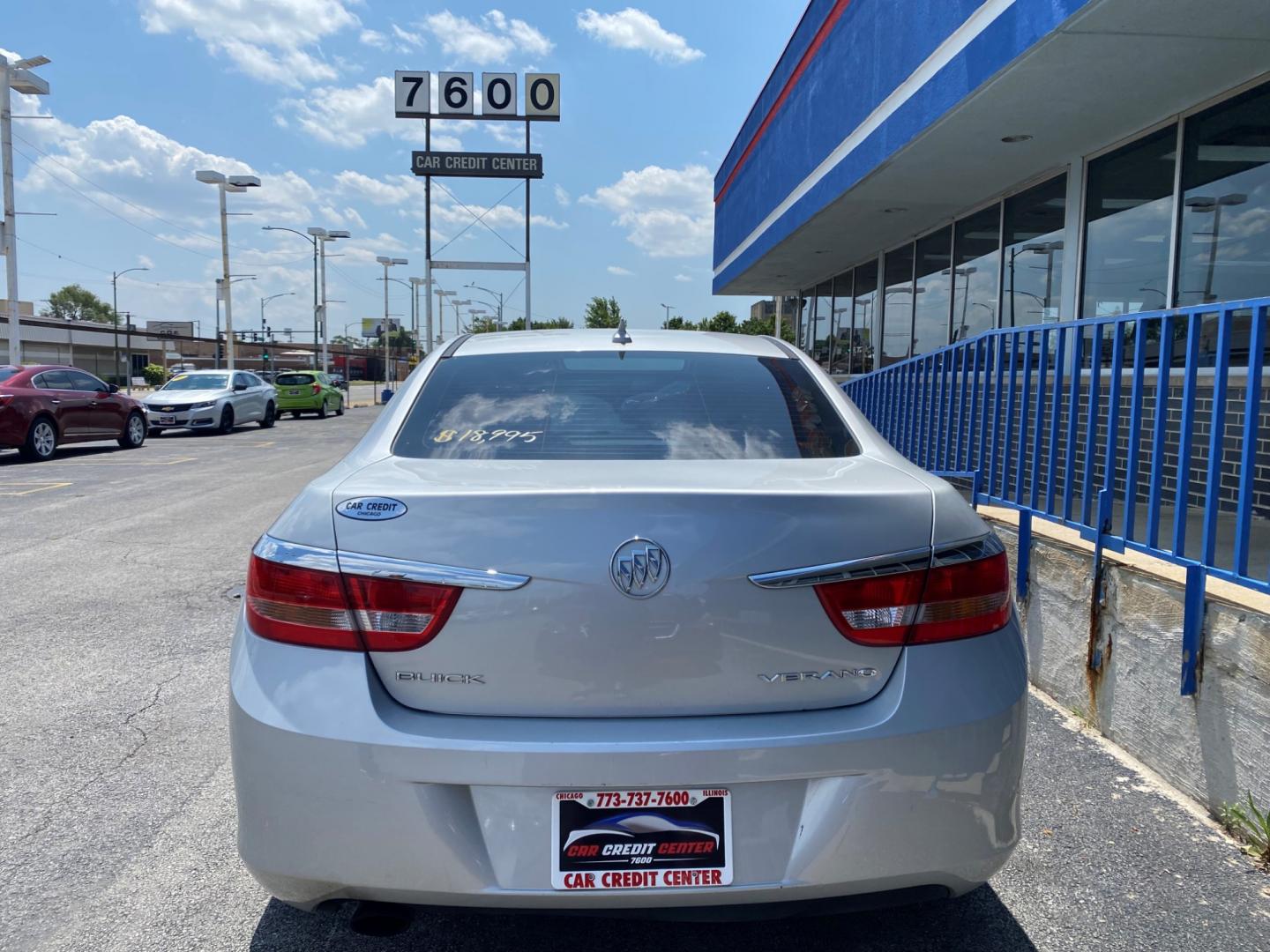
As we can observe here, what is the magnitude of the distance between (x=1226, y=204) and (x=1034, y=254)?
10.0 ft

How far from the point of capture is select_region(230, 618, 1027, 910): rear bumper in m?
1.99

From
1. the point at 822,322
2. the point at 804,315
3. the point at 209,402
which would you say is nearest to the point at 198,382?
the point at 209,402

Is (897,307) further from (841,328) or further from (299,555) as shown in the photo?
(299,555)

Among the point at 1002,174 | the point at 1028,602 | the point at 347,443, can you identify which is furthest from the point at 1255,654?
the point at 347,443

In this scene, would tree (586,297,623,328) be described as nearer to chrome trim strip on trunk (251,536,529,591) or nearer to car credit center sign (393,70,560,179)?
car credit center sign (393,70,560,179)

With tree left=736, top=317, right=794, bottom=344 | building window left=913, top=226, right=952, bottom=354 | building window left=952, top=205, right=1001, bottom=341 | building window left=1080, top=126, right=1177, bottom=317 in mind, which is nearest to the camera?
building window left=1080, top=126, right=1177, bottom=317

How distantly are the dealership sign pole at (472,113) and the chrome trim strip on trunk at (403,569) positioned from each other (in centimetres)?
2950

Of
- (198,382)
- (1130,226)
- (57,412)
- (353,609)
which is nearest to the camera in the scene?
(353,609)

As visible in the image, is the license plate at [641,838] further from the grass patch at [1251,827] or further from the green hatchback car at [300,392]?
the green hatchback car at [300,392]

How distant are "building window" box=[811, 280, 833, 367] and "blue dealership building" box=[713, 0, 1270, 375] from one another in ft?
16.6

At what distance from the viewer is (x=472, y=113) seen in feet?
98.8

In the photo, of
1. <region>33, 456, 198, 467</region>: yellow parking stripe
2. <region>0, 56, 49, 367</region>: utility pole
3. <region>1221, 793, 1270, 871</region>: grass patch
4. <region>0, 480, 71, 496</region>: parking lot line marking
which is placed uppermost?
<region>0, 56, 49, 367</region>: utility pole

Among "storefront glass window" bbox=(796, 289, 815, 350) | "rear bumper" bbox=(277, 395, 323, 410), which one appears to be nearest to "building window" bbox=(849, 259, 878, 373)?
"storefront glass window" bbox=(796, 289, 815, 350)

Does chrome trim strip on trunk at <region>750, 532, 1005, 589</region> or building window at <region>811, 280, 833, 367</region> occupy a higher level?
building window at <region>811, 280, 833, 367</region>
